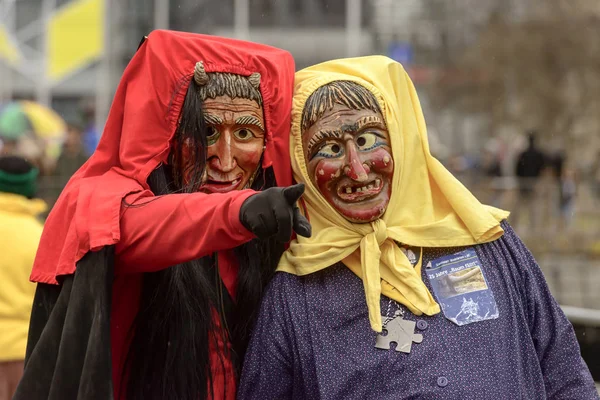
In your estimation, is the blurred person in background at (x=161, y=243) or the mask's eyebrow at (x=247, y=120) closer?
the blurred person in background at (x=161, y=243)

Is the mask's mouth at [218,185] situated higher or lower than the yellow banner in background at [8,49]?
higher

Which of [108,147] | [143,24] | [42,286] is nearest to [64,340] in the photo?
[42,286]

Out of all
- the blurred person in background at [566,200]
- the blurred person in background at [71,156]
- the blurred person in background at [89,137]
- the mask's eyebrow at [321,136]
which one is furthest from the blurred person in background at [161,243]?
the blurred person in background at [566,200]

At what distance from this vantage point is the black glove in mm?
2625

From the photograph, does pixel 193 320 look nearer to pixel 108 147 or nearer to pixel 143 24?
pixel 108 147

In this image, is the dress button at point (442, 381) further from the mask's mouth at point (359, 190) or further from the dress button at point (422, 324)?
the mask's mouth at point (359, 190)

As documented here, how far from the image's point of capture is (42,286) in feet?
10.3

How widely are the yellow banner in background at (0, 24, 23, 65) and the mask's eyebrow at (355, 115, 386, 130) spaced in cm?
1706

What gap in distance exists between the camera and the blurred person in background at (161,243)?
2928 millimetres

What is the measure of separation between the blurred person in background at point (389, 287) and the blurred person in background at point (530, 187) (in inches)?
333

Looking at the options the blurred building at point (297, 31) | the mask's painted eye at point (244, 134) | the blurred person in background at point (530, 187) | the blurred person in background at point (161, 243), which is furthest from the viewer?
the blurred building at point (297, 31)

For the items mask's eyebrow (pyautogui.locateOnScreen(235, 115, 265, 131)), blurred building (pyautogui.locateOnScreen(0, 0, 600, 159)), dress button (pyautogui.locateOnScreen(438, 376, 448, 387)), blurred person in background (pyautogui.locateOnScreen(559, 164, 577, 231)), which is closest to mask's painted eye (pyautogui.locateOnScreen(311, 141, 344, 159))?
mask's eyebrow (pyautogui.locateOnScreen(235, 115, 265, 131))

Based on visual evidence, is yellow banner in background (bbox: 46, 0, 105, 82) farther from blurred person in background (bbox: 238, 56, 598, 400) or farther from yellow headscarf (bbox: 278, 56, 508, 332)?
blurred person in background (bbox: 238, 56, 598, 400)

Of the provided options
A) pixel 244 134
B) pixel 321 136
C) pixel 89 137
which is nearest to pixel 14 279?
pixel 244 134
